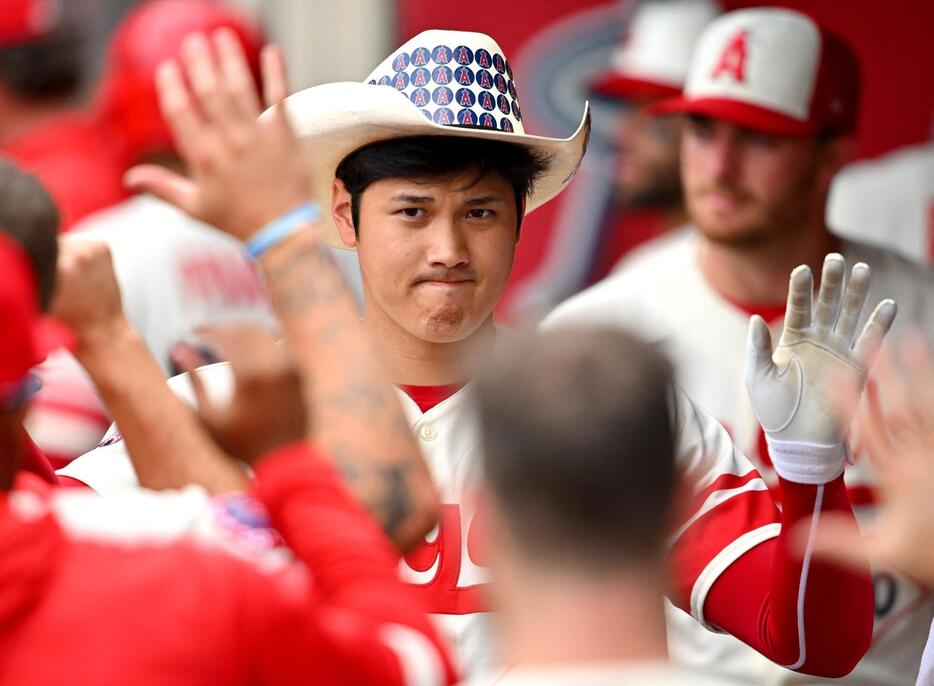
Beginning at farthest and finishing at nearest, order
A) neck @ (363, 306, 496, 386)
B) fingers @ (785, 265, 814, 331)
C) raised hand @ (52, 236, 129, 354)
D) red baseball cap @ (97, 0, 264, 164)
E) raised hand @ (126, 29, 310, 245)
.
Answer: red baseball cap @ (97, 0, 264, 164) → neck @ (363, 306, 496, 386) → fingers @ (785, 265, 814, 331) → raised hand @ (52, 236, 129, 354) → raised hand @ (126, 29, 310, 245)

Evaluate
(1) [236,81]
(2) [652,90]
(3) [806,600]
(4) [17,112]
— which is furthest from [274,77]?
(2) [652,90]

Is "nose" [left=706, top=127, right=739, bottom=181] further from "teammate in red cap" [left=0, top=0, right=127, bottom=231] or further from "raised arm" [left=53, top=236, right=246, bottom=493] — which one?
"raised arm" [left=53, top=236, right=246, bottom=493]

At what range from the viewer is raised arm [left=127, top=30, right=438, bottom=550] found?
1.91m

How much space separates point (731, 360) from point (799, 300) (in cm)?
156

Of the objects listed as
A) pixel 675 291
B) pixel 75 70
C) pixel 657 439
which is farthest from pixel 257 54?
pixel 657 439

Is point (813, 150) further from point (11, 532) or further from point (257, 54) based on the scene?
point (11, 532)

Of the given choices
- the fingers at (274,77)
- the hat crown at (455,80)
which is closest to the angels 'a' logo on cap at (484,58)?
the hat crown at (455,80)

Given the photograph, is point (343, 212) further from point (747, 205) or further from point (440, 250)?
point (747, 205)

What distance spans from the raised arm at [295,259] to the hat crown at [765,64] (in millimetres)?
2639

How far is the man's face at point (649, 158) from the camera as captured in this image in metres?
5.82

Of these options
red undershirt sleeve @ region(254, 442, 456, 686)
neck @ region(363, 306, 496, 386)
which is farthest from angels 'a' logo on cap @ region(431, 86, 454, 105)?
red undershirt sleeve @ region(254, 442, 456, 686)

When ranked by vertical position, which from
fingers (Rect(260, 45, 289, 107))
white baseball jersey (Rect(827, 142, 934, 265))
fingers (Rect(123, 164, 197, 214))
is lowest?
white baseball jersey (Rect(827, 142, 934, 265))

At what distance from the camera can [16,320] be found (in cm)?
178

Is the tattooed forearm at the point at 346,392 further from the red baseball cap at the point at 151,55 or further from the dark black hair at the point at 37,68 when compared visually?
the dark black hair at the point at 37,68
